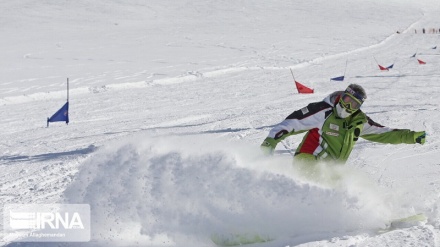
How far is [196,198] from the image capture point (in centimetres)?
484

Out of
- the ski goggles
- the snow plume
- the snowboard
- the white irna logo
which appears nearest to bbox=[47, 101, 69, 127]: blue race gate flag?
the white irna logo

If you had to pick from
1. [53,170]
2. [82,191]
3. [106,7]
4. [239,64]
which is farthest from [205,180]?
[106,7]

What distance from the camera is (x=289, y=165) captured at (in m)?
5.59

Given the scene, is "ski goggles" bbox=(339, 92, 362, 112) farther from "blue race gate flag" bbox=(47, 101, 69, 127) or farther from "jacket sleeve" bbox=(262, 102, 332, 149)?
"blue race gate flag" bbox=(47, 101, 69, 127)

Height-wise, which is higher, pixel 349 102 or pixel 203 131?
pixel 349 102

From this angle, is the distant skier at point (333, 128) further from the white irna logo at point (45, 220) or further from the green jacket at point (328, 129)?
the white irna logo at point (45, 220)

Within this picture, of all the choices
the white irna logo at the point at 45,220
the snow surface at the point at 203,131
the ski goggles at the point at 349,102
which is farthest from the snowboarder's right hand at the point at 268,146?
the white irna logo at the point at 45,220

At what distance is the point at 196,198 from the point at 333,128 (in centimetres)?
165

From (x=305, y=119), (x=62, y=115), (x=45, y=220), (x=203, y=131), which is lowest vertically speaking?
(x=62, y=115)

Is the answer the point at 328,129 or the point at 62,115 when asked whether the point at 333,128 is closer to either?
the point at 328,129

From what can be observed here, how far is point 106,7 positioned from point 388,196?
37180mm

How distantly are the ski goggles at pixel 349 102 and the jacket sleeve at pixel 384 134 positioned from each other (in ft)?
1.44

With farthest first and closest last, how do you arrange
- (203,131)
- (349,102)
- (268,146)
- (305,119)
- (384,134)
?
(203,131) → (384,134) → (305,119) → (349,102) → (268,146)

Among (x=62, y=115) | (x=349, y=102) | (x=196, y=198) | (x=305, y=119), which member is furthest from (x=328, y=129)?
(x=62, y=115)
